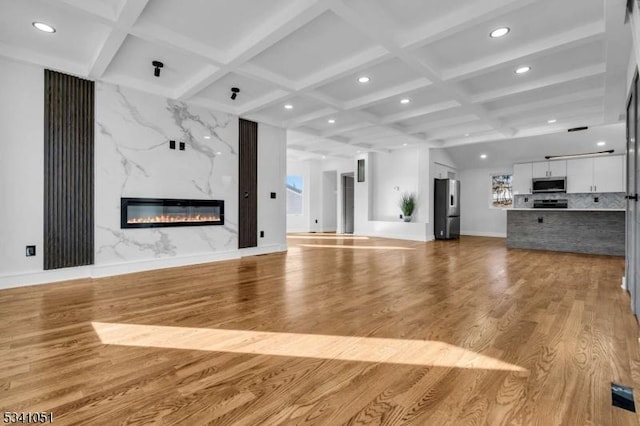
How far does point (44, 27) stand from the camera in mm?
3084

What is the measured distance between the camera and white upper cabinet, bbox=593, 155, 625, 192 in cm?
719

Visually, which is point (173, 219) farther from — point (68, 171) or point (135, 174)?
point (68, 171)

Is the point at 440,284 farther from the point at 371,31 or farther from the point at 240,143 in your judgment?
the point at 240,143

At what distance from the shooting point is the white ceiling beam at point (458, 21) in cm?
258

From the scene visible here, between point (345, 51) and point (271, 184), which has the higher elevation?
point (345, 51)

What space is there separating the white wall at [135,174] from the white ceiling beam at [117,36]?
0.51 meters

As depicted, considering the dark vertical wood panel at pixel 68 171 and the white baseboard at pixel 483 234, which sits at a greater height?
the dark vertical wood panel at pixel 68 171

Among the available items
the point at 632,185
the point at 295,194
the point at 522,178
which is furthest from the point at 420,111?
the point at 295,194

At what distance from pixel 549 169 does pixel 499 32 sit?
6.59 meters

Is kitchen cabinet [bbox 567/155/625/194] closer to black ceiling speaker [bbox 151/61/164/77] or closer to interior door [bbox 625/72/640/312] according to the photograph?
interior door [bbox 625/72/640/312]

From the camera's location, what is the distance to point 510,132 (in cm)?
687

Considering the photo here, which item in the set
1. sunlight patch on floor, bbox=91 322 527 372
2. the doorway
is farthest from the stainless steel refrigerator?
sunlight patch on floor, bbox=91 322 527 372

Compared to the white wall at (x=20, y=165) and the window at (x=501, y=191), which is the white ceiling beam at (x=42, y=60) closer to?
the white wall at (x=20, y=165)

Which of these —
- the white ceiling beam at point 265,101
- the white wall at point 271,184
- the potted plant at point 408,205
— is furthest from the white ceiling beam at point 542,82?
the potted plant at point 408,205
